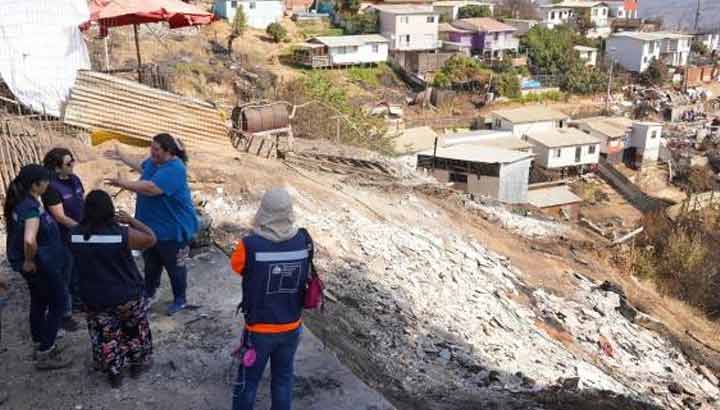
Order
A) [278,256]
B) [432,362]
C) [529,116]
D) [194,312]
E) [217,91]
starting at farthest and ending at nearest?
[529,116], [217,91], [432,362], [194,312], [278,256]

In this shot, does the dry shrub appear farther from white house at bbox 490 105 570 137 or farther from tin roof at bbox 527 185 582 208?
white house at bbox 490 105 570 137

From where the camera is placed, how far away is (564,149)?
29.6 meters

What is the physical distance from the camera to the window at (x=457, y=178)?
24.3 meters

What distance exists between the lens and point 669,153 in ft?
108

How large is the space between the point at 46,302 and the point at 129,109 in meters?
6.09

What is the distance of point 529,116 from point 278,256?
31279mm

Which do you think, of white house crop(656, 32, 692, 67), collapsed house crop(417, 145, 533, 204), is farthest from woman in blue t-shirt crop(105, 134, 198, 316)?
white house crop(656, 32, 692, 67)

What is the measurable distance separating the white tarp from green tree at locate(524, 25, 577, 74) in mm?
37597

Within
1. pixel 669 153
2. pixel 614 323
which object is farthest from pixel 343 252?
pixel 669 153

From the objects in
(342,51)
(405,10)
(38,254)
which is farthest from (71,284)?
(405,10)

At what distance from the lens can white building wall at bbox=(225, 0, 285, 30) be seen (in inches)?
1591

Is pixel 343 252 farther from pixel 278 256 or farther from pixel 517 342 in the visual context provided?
pixel 278 256

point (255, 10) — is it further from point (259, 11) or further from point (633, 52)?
point (633, 52)

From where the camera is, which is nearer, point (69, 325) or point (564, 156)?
point (69, 325)
